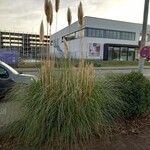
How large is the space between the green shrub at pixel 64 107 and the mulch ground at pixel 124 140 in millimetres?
166

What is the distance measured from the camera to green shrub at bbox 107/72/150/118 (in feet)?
16.8

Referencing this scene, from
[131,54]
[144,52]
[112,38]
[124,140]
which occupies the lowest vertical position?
[131,54]

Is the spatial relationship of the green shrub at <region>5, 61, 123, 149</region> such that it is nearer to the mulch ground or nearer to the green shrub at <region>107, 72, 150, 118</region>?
the mulch ground

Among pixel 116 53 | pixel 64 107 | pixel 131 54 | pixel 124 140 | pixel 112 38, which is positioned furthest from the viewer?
pixel 131 54

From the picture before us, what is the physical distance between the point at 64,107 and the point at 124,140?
49.3 inches

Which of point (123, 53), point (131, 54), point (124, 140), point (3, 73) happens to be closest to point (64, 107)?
point (124, 140)

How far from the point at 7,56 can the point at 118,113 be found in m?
22.5

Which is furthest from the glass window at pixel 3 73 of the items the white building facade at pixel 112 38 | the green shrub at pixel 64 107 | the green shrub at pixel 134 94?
the white building facade at pixel 112 38


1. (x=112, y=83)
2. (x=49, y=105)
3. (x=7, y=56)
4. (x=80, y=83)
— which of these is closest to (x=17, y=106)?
(x=49, y=105)

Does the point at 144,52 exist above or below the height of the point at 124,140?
above

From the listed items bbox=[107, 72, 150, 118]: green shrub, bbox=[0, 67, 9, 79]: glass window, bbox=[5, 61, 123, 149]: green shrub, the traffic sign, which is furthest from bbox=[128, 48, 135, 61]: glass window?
bbox=[5, 61, 123, 149]: green shrub

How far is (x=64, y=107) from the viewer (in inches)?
Answer: 157

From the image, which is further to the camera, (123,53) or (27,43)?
(123,53)

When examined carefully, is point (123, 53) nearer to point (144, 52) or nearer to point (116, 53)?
point (116, 53)
